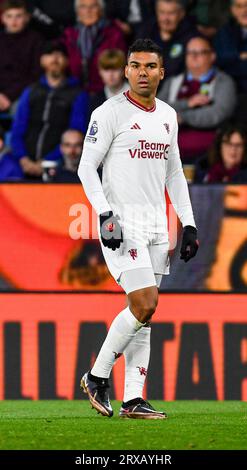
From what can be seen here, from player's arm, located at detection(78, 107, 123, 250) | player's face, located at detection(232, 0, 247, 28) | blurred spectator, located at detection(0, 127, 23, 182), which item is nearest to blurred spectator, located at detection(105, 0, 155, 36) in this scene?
player's face, located at detection(232, 0, 247, 28)

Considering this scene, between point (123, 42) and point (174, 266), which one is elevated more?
point (123, 42)

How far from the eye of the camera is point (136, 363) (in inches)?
332

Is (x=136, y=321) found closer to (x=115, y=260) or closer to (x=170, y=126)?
(x=115, y=260)

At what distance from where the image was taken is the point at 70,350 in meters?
11.3

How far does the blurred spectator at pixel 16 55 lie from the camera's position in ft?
47.0

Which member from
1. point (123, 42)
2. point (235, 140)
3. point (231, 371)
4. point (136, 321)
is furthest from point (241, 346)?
point (123, 42)

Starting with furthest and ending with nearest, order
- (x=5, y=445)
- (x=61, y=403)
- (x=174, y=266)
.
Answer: (x=174, y=266) → (x=61, y=403) → (x=5, y=445)

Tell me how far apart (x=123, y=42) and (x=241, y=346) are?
420cm

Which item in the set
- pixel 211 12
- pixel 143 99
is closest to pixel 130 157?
pixel 143 99

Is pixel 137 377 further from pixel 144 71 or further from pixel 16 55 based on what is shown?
pixel 16 55

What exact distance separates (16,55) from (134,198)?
20.9ft

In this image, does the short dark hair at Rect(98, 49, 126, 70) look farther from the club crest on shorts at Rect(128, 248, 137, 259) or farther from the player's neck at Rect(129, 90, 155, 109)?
the club crest on shorts at Rect(128, 248, 137, 259)

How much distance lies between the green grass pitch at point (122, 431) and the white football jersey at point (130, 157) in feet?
3.82

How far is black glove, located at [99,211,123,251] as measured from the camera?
26.2ft
